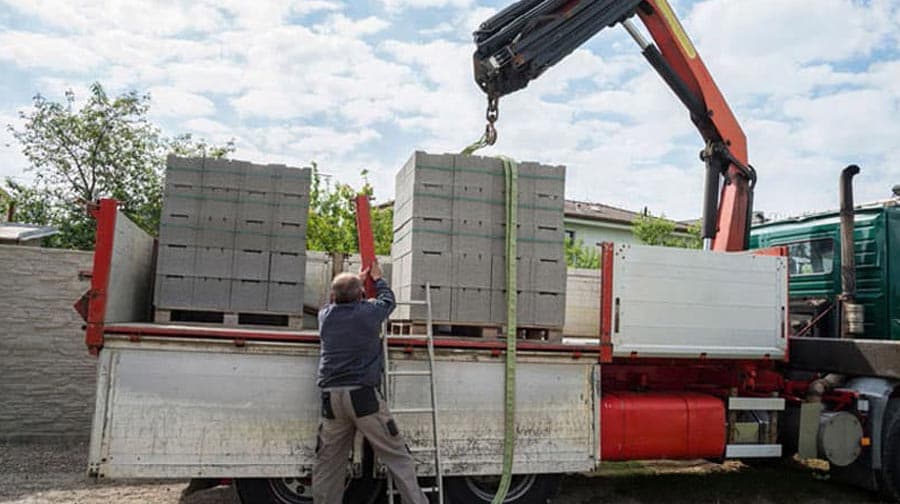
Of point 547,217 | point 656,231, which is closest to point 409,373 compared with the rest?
point 547,217

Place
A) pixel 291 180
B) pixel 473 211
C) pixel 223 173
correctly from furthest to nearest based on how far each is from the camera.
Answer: pixel 291 180
pixel 223 173
pixel 473 211

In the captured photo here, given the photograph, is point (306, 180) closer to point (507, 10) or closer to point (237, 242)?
point (237, 242)

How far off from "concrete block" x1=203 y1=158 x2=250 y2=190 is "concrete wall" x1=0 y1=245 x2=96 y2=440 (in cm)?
412

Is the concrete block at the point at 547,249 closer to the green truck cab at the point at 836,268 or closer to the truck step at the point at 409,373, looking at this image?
the truck step at the point at 409,373

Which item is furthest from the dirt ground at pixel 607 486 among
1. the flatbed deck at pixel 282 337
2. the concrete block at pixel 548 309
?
the concrete block at pixel 548 309

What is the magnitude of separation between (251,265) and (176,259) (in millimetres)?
642

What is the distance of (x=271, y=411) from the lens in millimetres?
5160

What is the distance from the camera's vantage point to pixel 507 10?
6.96m

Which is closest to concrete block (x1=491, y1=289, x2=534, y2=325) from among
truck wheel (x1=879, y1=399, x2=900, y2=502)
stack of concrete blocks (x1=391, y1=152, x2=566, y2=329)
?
stack of concrete blocks (x1=391, y1=152, x2=566, y2=329)

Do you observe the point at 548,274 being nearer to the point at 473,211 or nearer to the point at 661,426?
the point at 473,211

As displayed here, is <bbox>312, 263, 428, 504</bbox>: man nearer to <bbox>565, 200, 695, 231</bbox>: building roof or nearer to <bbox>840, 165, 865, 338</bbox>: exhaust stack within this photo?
<bbox>840, 165, 865, 338</bbox>: exhaust stack

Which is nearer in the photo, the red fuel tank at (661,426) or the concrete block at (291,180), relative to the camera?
the red fuel tank at (661,426)

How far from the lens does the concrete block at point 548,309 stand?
5.73m

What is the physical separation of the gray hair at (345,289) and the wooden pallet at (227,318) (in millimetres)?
1077
